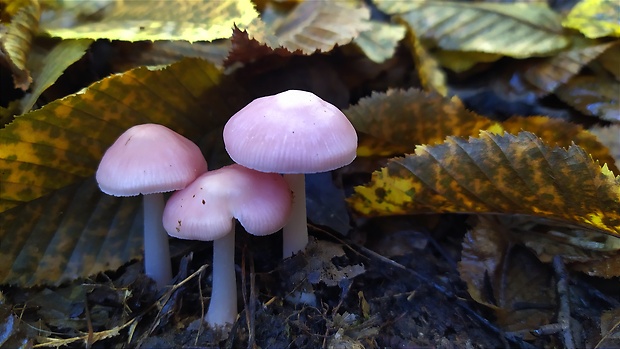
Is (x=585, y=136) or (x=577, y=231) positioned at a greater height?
(x=585, y=136)

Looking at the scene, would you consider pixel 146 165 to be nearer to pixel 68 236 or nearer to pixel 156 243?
pixel 156 243

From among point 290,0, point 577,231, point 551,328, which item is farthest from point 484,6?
point 551,328

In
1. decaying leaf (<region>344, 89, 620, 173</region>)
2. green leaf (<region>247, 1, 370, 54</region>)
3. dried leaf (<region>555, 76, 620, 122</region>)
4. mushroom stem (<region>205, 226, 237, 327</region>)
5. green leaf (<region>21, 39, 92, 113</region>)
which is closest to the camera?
mushroom stem (<region>205, 226, 237, 327</region>)

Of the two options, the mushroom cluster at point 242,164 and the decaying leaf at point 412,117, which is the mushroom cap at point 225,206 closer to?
the mushroom cluster at point 242,164

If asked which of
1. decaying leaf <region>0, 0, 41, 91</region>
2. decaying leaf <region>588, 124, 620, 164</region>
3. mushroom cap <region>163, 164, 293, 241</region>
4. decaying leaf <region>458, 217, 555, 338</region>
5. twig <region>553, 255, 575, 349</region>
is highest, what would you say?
decaying leaf <region>0, 0, 41, 91</region>

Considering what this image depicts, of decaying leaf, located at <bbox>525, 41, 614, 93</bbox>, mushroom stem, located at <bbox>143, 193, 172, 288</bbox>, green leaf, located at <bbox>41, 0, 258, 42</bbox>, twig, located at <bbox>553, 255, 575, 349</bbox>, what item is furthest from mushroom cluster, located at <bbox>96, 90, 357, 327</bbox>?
decaying leaf, located at <bbox>525, 41, 614, 93</bbox>

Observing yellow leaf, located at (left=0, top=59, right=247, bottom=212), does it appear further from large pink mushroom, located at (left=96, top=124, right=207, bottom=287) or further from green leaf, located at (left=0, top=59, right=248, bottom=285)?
large pink mushroom, located at (left=96, top=124, right=207, bottom=287)

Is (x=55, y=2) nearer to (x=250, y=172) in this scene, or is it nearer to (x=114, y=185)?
(x=114, y=185)
